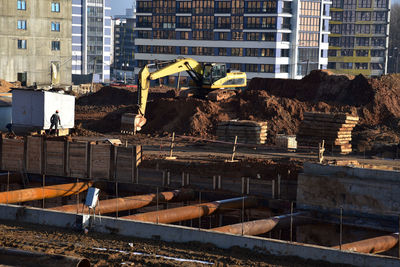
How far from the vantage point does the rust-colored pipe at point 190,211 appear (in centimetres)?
2578

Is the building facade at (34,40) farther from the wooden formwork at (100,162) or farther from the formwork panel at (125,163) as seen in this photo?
the formwork panel at (125,163)

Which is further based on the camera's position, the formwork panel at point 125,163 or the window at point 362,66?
the window at point 362,66

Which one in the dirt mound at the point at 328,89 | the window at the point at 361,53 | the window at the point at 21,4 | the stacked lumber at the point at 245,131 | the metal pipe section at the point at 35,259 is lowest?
the metal pipe section at the point at 35,259

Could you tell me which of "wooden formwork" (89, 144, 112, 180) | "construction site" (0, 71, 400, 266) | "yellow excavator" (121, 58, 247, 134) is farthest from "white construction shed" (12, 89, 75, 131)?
"wooden formwork" (89, 144, 112, 180)

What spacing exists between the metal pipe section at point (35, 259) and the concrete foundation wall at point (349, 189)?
540 inches

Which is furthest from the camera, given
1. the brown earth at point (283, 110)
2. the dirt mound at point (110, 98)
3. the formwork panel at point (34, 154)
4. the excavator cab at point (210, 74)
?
the dirt mound at point (110, 98)

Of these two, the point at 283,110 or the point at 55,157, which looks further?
the point at 283,110

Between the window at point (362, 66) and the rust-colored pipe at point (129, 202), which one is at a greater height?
the window at point (362, 66)

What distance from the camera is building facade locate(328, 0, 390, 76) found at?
15300cm

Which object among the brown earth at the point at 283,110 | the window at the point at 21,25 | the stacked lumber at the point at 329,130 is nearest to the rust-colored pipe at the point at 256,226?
the stacked lumber at the point at 329,130

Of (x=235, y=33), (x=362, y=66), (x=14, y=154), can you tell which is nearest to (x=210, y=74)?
(x=14, y=154)

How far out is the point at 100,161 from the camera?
3378cm

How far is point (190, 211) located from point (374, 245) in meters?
7.58

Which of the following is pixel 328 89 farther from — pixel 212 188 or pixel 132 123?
pixel 212 188
